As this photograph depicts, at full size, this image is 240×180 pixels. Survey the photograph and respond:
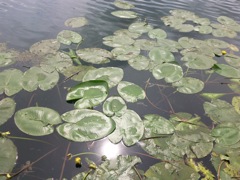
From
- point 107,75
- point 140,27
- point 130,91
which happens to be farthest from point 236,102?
point 140,27

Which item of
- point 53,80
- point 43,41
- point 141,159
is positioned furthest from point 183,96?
point 43,41

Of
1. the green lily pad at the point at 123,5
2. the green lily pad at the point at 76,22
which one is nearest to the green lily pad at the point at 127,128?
the green lily pad at the point at 76,22

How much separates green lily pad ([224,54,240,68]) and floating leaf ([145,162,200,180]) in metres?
1.77

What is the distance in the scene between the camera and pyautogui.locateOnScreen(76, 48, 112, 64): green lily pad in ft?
8.57

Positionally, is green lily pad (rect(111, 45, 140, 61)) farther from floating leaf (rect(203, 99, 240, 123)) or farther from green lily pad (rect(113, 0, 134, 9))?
green lily pad (rect(113, 0, 134, 9))

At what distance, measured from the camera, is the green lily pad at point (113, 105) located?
191cm

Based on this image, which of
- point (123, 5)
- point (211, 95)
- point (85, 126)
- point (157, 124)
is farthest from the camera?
point (123, 5)

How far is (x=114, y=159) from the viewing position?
1643 millimetres

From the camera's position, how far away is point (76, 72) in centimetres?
242

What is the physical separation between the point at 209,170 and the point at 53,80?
5.32ft

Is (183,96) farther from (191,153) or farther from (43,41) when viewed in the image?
(43,41)

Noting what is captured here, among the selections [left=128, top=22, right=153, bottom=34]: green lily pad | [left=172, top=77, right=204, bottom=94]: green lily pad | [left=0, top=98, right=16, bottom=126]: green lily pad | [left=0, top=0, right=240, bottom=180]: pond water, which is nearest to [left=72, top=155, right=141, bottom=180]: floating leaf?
[left=0, top=0, right=240, bottom=180]: pond water

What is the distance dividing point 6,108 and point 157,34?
2.26m

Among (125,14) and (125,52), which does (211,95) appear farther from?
(125,14)
